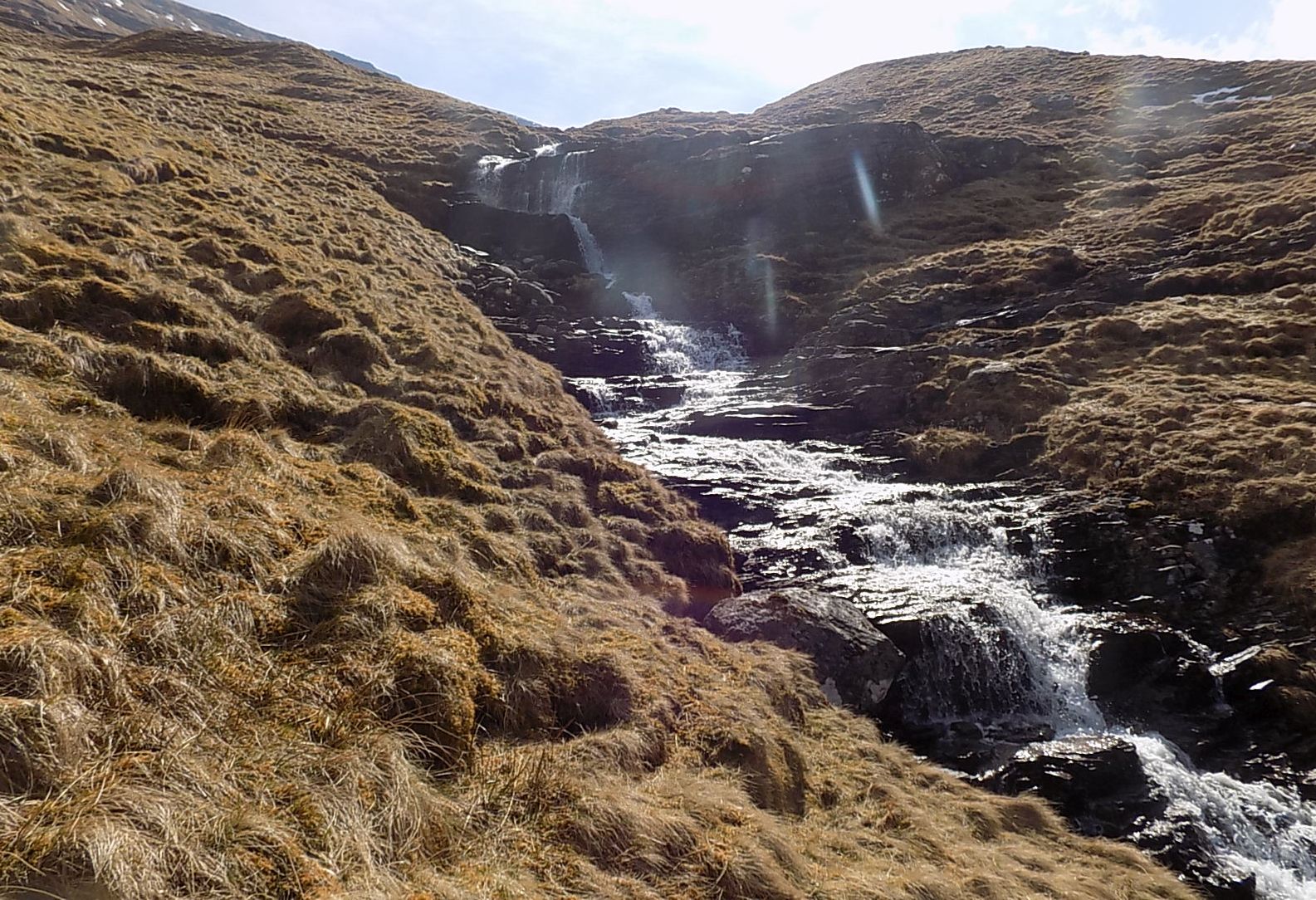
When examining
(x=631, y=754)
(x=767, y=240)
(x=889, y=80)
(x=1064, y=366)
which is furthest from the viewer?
(x=889, y=80)

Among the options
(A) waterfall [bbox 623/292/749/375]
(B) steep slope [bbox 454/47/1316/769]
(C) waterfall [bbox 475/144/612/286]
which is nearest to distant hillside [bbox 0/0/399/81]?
(C) waterfall [bbox 475/144/612/286]

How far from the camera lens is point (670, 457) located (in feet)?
60.3

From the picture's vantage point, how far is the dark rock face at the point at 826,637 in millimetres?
10000

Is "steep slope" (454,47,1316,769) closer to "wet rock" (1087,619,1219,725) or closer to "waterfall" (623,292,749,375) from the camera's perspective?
"wet rock" (1087,619,1219,725)

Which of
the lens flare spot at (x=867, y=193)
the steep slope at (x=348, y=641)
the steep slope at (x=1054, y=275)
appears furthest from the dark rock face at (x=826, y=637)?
the lens flare spot at (x=867, y=193)

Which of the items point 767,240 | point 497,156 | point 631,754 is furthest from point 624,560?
point 497,156

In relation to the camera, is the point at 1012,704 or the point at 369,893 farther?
the point at 1012,704

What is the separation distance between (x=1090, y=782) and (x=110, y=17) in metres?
175

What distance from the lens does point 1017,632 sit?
12086 mm

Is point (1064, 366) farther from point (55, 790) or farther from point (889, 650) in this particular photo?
point (55, 790)

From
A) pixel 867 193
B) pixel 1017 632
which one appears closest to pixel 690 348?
pixel 1017 632

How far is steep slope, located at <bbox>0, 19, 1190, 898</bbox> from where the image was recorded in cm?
327

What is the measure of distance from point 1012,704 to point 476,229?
116 ft

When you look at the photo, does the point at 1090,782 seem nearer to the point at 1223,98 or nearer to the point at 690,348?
the point at 690,348
